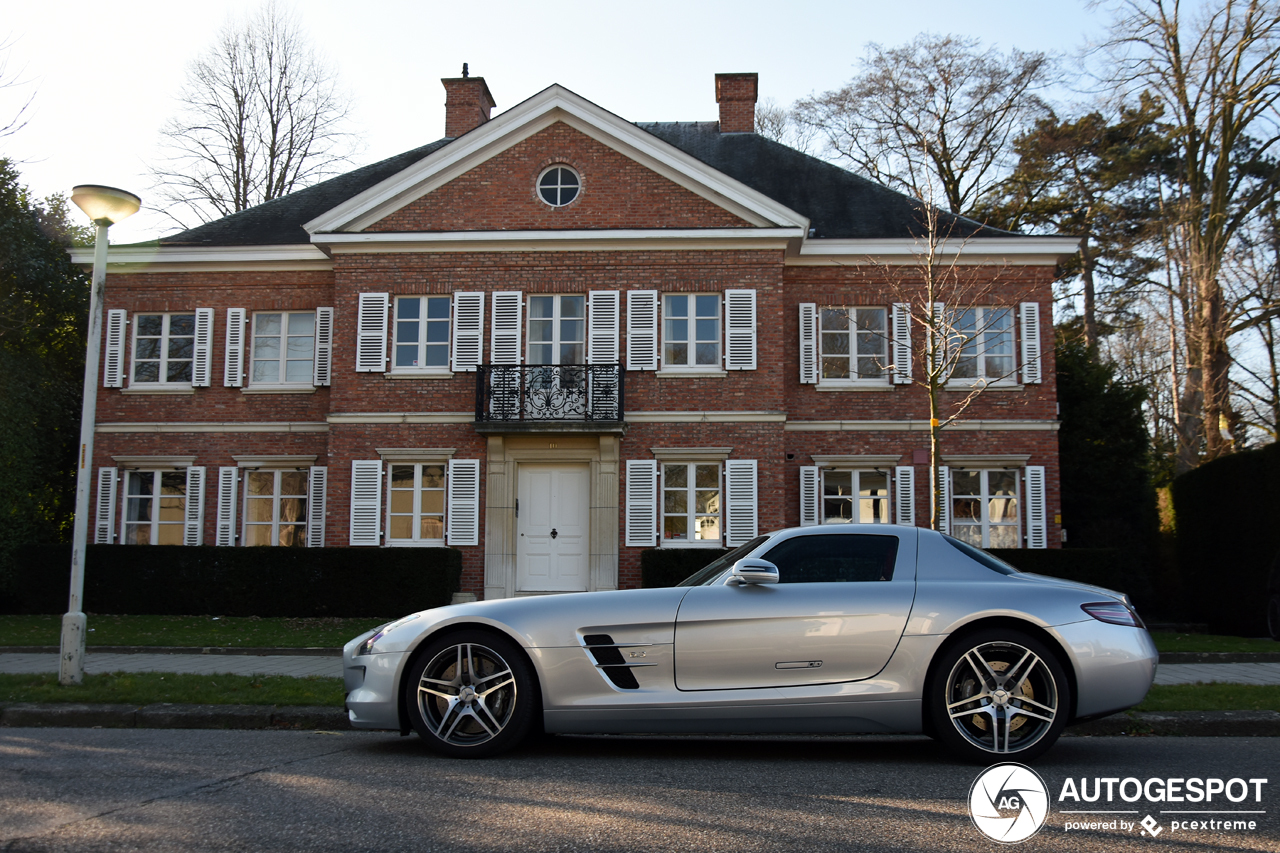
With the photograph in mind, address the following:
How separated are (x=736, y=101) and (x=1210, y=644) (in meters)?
16.9

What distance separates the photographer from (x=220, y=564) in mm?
18484

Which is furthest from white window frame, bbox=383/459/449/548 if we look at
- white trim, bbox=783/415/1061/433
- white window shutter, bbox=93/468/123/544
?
white trim, bbox=783/415/1061/433

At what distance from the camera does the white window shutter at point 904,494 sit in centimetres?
2012

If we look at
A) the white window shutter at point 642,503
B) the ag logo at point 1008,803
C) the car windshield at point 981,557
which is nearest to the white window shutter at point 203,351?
the white window shutter at point 642,503

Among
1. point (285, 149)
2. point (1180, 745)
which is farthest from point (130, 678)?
point (285, 149)

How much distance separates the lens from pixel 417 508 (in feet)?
65.0

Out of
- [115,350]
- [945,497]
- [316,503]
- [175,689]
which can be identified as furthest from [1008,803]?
[115,350]

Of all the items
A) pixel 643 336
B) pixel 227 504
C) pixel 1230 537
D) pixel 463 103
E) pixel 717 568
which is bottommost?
pixel 717 568

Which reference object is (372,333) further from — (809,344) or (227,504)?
(809,344)

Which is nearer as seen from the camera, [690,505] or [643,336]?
[690,505]

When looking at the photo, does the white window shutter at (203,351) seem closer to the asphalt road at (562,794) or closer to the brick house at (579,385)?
the brick house at (579,385)

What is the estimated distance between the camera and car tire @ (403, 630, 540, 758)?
5.91 metres

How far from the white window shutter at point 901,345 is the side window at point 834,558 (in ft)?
48.1

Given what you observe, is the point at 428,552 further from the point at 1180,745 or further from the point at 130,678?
the point at 1180,745
